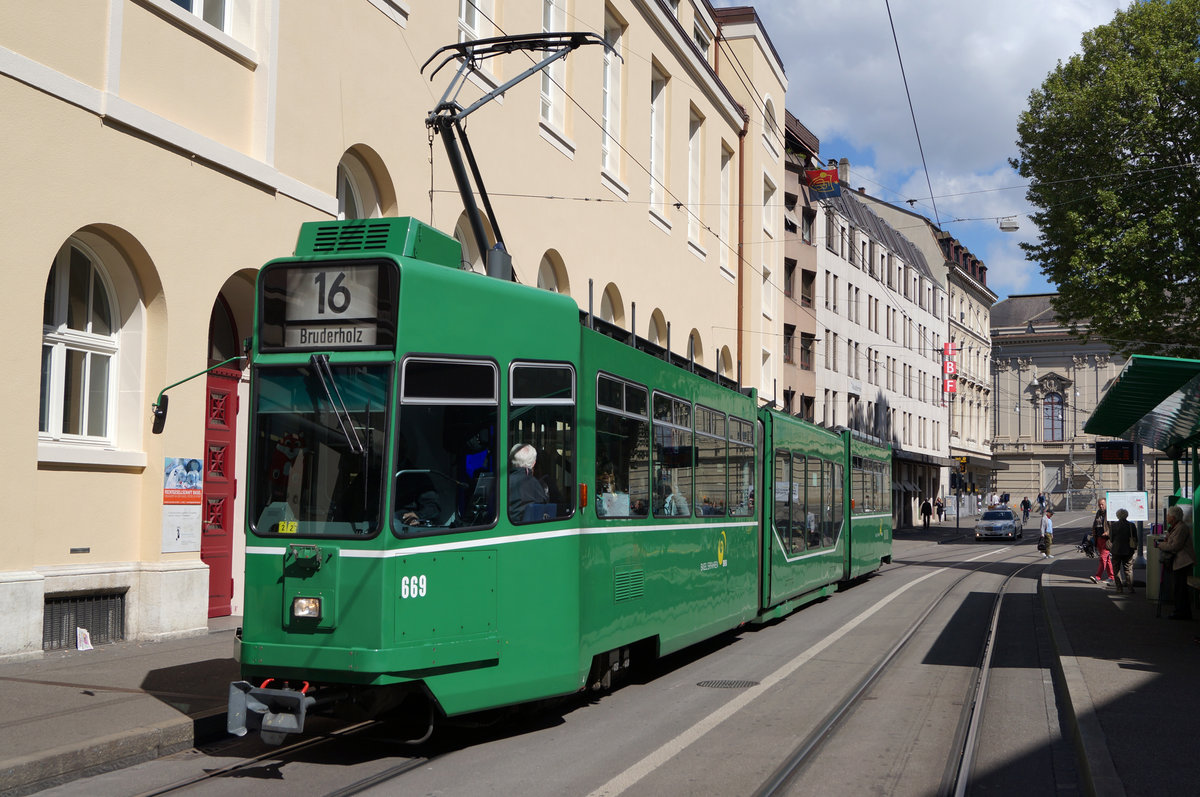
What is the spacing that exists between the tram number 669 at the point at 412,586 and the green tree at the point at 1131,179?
25946mm

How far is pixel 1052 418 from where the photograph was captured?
90.6 meters

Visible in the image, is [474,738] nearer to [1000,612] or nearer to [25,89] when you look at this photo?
[25,89]

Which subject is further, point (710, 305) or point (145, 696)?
point (710, 305)

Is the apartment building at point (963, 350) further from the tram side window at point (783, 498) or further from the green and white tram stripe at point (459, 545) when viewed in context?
the green and white tram stripe at point (459, 545)

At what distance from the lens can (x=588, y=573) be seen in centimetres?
891

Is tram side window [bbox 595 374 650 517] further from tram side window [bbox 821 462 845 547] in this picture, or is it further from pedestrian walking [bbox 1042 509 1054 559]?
pedestrian walking [bbox 1042 509 1054 559]

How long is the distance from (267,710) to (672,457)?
4.94m

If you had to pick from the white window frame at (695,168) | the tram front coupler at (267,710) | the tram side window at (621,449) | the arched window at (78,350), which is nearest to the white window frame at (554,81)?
the white window frame at (695,168)

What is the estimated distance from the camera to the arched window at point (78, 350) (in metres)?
11.8

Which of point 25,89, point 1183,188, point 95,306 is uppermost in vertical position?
point 1183,188

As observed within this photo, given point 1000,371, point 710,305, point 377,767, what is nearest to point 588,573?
point 377,767

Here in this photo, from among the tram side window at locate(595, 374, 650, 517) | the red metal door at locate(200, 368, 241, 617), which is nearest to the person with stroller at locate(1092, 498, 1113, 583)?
the tram side window at locate(595, 374, 650, 517)

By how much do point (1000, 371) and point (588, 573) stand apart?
8956cm

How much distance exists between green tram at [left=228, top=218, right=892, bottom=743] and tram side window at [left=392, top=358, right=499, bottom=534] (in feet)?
0.04
